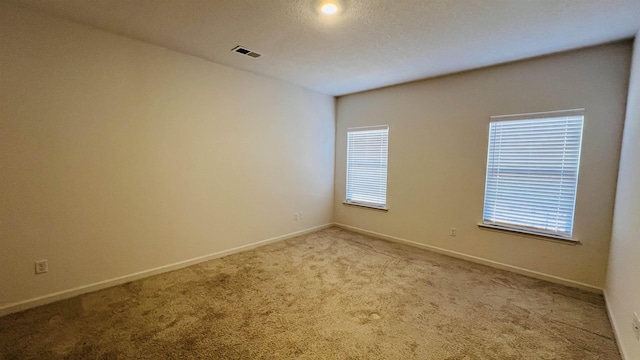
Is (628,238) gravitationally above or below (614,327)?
above

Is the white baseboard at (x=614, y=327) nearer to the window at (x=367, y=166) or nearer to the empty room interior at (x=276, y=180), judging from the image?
the empty room interior at (x=276, y=180)

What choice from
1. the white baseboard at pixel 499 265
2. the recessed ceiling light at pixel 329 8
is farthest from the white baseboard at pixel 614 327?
the recessed ceiling light at pixel 329 8

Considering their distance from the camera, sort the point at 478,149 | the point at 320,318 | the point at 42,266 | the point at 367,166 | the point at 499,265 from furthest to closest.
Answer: the point at 367,166 → the point at 478,149 → the point at 499,265 → the point at 42,266 → the point at 320,318

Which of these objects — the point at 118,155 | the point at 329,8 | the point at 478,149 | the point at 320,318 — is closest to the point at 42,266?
the point at 118,155

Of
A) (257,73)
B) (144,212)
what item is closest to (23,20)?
(144,212)

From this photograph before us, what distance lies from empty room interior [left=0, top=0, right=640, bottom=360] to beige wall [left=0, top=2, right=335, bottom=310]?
17 millimetres

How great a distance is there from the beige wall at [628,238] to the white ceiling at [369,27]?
27.6 inches

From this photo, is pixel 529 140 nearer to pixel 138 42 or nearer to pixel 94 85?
Answer: pixel 138 42

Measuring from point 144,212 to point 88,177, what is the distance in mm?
606

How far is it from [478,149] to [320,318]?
2.86 m

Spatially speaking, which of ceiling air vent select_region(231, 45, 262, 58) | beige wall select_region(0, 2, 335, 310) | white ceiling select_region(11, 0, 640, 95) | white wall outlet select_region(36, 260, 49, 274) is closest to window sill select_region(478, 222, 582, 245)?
white ceiling select_region(11, 0, 640, 95)

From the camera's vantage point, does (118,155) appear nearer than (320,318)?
No

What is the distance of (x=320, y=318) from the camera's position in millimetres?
2211

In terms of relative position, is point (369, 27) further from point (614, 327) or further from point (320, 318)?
point (614, 327)
